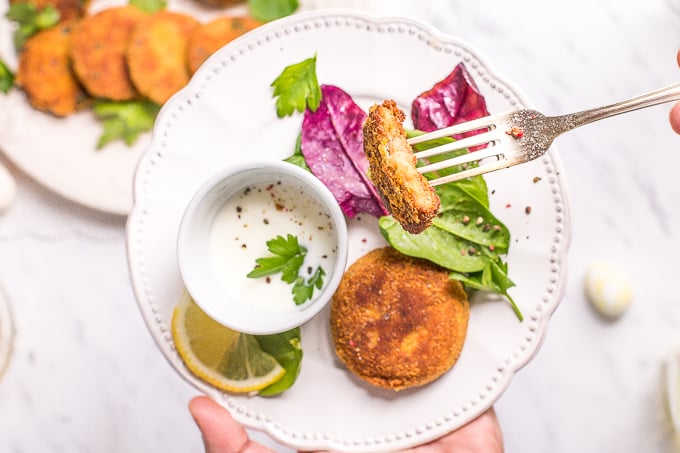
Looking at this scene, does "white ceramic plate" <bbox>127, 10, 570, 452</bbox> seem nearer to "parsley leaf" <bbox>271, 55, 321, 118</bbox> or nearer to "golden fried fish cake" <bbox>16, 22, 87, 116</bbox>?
"parsley leaf" <bbox>271, 55, 321, 118</bbox>

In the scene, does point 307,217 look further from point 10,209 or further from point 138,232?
point 10,209

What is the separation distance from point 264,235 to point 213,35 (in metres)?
0.76

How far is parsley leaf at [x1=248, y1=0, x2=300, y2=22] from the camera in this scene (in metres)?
1.98

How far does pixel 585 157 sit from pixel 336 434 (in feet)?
3.68

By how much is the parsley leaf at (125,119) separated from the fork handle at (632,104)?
1.26m

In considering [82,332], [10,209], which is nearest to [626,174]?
[82,332]

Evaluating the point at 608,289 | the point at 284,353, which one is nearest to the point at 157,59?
the point at 284,353

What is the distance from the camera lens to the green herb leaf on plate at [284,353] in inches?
64.2

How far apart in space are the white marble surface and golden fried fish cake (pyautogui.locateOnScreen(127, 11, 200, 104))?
0.44 metres

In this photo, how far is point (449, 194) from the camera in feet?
5.16

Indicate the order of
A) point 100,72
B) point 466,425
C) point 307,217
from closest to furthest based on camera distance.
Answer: point 307,217 → point 466,425 → point 100,72

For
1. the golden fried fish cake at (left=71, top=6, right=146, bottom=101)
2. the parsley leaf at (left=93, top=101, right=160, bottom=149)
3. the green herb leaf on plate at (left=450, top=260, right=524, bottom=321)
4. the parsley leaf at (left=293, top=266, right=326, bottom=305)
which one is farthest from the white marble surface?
the parsley leaf at (left=293, top=266, right=326, bottom=305)

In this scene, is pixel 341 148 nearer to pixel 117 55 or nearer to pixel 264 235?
pixel 264 235

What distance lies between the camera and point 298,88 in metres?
1.63
